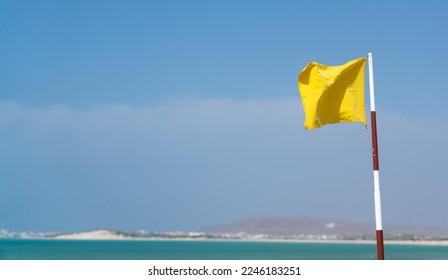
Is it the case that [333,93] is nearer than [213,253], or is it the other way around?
[333,93]

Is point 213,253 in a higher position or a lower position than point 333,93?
lower

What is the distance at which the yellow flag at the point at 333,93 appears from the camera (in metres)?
12.8

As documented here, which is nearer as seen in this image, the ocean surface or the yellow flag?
the yellow flag

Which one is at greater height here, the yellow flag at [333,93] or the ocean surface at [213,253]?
the yellow flag at [333,93]

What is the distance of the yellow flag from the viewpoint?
1283 cm

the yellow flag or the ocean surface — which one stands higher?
the yellow flag

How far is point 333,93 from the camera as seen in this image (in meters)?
12.9

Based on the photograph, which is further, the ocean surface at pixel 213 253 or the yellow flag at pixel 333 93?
the ocean surface at pixel 213 253
